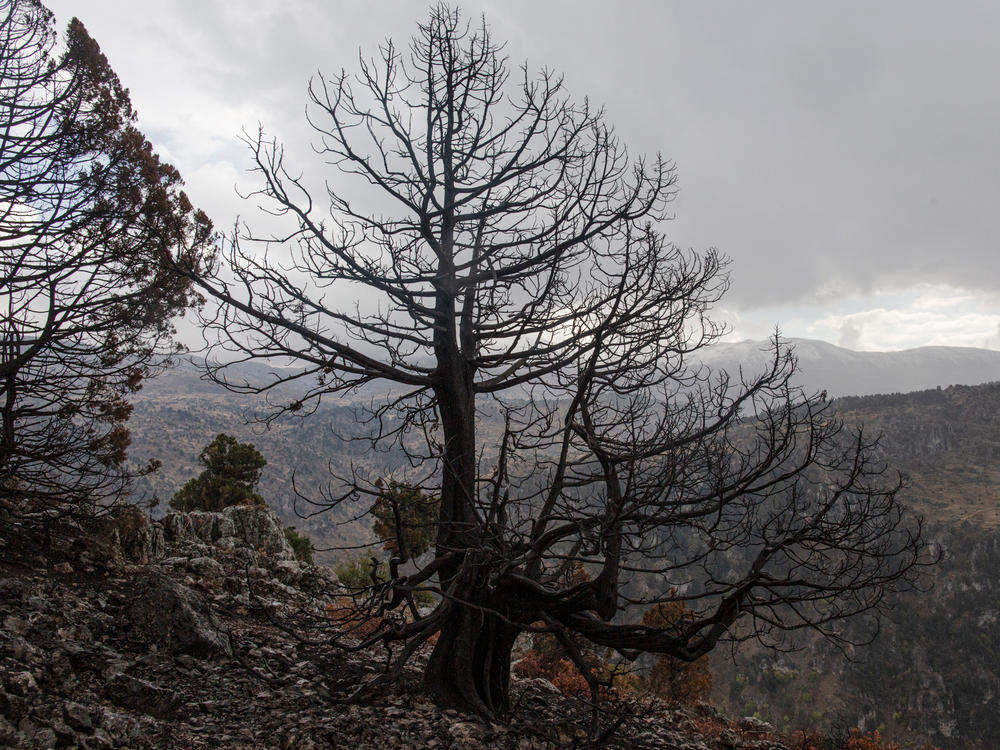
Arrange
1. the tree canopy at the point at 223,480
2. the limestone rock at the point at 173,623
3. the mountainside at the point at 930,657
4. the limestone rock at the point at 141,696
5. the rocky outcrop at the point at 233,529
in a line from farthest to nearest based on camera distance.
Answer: the mountainside at the point at 930,657 < the tree canopy at the point at 223,480 < the rocky outcrop at the point at 233,529 < the limestone rock at the point at 173,623 < the limestone rock at the point at 141,696

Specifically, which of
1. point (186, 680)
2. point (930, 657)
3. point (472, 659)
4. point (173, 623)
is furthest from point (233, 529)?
point (930, 657)

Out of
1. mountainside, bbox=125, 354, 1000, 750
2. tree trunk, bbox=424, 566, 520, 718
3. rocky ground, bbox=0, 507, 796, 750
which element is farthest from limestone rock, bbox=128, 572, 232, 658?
mountainside, bbox=125, 354, 1000, 750

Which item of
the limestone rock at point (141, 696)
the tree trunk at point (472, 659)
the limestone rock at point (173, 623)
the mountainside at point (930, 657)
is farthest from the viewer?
the mountainside at point (930, 657)

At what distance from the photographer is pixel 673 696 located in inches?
1040

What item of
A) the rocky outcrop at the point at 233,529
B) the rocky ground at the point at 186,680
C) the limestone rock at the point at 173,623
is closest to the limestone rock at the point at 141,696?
the rocky ground at the point at 186,680

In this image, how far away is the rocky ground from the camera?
17.3 ft

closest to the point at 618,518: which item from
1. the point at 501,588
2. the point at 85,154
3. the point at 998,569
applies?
the point at 501,588

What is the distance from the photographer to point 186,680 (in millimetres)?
6496

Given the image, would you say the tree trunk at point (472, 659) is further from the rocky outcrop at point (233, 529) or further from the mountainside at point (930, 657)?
the mountainside at point (930, 657)

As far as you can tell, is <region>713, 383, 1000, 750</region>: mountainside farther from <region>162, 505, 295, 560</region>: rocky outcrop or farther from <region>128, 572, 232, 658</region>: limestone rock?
<region>128, 572, 232, 658</region>: limestone rock

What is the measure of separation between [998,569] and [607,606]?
92961 millimetres

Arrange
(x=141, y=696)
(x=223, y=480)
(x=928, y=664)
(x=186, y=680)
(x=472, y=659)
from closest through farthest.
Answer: (x=141, y=696)
(x=186, y=680)
(x=472, y=659)
(x=223, y=480)
(x=928, y=664)

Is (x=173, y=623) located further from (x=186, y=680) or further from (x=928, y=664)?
(x=928, y=664)

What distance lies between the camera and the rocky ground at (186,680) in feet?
17.3
